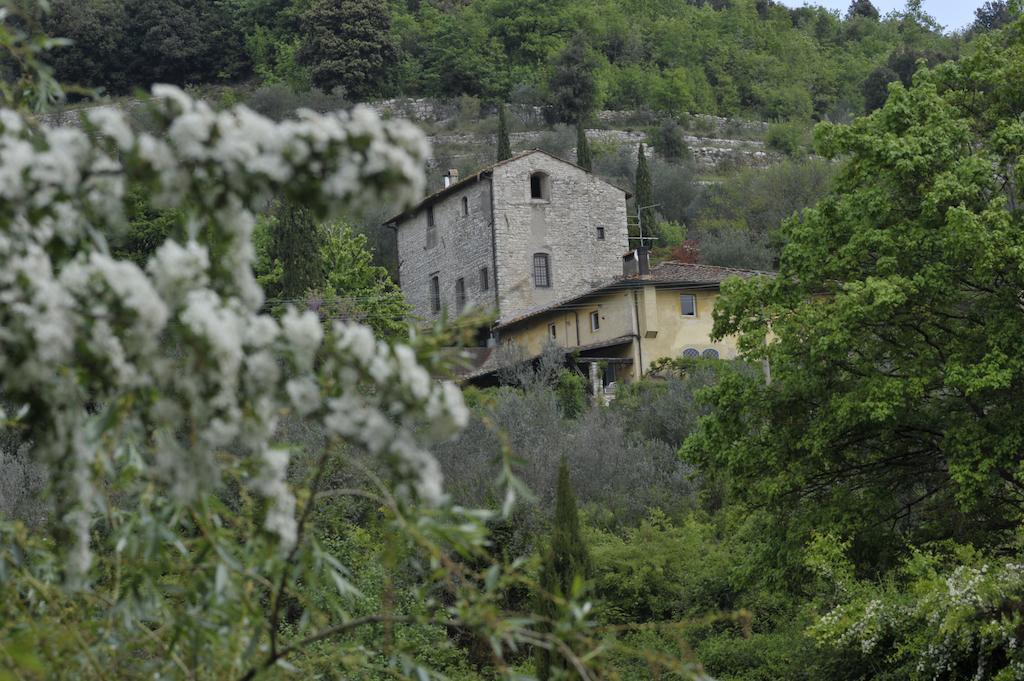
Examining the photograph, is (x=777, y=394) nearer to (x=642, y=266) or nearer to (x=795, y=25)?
(x=642, y=266)

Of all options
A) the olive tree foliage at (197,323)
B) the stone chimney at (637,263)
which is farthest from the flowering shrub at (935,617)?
the stone chimney at (637,263)

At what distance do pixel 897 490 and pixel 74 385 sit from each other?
16.7 m

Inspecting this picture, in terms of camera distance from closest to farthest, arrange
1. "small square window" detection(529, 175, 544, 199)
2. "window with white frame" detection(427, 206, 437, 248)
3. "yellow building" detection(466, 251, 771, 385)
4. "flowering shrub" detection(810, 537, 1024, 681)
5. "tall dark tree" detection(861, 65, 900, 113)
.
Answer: "flowering shrub" detection(810, 537, 1024, 681) < "yellow building" detection(466, 251, 771, 385) < "small square window" detection(529, 175, 544, 199) < "window with white frame" detection(427, 206, 437, 248) < "tall dark tree" detection(861, 65, 900, 113)

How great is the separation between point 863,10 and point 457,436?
127675 mm

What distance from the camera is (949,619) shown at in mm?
14867

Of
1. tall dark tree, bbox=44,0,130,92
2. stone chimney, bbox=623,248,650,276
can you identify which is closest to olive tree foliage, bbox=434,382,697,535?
stone chimney, bbox=623,248,650,276

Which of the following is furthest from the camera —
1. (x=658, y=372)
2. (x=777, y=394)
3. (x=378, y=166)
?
(x=658, y=372)

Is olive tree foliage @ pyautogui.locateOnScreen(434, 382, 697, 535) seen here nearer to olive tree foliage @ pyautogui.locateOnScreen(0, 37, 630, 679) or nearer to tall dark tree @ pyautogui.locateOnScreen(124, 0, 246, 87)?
olive tree foliage @ pyautogui.locateOnScreen(0, 37, 630, 679)

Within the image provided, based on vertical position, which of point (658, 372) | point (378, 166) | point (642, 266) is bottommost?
point (658, 372)

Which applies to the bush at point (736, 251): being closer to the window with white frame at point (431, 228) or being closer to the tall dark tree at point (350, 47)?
the window with white frame at point (431, 228)

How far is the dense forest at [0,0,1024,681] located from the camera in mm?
3984

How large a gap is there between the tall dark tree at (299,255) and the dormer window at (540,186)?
25.4 feet

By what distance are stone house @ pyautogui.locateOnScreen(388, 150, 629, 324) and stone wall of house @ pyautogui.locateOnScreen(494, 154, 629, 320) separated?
3 centimetres

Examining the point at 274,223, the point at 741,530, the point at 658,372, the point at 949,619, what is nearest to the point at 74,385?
the point at 949,619
